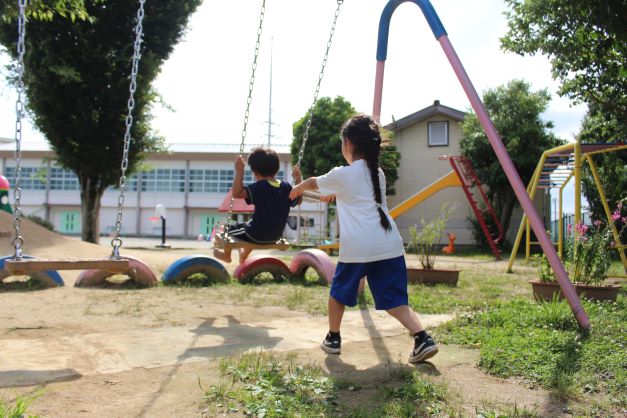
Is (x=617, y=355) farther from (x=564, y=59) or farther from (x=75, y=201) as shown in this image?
(x=75, y=201)

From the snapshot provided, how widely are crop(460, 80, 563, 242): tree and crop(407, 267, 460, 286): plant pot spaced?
13406 mm

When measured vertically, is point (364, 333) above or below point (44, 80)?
below

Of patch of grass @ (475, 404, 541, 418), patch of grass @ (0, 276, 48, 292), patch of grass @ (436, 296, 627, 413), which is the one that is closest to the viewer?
patch of grass @ (475, 404, 541, 418)

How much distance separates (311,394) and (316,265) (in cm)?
501

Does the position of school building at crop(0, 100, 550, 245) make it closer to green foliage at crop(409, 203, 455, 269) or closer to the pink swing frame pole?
green foliage at crop(409, 203, 455, 269)

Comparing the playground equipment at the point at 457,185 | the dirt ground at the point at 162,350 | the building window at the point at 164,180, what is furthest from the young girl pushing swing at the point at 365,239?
the building window at the point at 164,180

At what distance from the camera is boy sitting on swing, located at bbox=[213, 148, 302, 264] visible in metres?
4.87

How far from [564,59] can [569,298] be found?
5127mm

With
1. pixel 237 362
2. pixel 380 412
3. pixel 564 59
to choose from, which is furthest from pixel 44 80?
pixel 380 412

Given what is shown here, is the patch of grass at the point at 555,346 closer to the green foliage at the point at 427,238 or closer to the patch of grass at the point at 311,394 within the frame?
the patch of grass at the point at 311,394

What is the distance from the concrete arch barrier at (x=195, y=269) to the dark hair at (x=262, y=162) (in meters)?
2.60

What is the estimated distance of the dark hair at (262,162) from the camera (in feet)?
16.9

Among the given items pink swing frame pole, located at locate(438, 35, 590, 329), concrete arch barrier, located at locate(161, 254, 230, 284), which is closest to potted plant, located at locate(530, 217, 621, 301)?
pink swing frame pole, located at locate(438, 35, 590, 329)

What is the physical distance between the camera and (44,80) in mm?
13922
